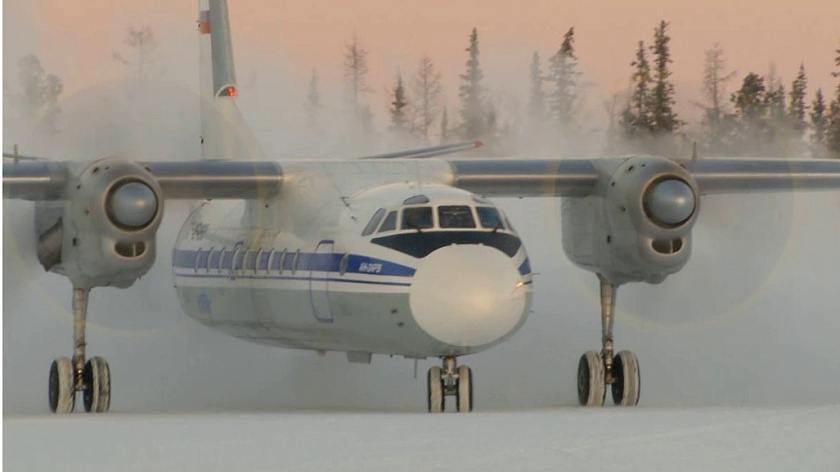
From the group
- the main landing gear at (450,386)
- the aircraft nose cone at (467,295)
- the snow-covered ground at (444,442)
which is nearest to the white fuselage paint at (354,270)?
the aircraft nose cone at (467,295)

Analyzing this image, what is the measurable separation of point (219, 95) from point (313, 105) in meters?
13.0

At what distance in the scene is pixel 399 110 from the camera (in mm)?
38375

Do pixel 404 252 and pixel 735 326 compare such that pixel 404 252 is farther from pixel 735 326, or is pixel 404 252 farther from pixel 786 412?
pixel 735 326

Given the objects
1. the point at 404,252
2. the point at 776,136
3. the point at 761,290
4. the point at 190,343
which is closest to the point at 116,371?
the point at 190,343

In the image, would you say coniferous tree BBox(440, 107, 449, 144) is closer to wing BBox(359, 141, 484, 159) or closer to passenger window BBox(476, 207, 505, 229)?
wing BBox(359, 141, 484, 159)

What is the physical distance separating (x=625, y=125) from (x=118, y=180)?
57.1 ft

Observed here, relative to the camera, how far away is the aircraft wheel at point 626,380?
69.2 ft

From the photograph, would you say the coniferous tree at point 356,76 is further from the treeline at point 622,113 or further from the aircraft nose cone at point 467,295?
the aircraft nose cone at point 467,295

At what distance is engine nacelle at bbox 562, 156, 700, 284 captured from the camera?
66.4ft

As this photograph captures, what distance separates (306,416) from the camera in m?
16.8

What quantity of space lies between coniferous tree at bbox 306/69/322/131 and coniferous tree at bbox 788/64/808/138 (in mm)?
9672

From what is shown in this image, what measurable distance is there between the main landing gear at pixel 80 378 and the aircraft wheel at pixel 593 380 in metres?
5.43

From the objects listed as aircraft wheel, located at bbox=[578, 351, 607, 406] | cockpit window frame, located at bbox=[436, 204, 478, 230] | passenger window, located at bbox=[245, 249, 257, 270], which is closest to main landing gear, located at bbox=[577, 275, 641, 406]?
aircraft wheel, located at bbox=[578, 351, 607, 406]

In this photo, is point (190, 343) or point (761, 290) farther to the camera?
point (761, 290)
